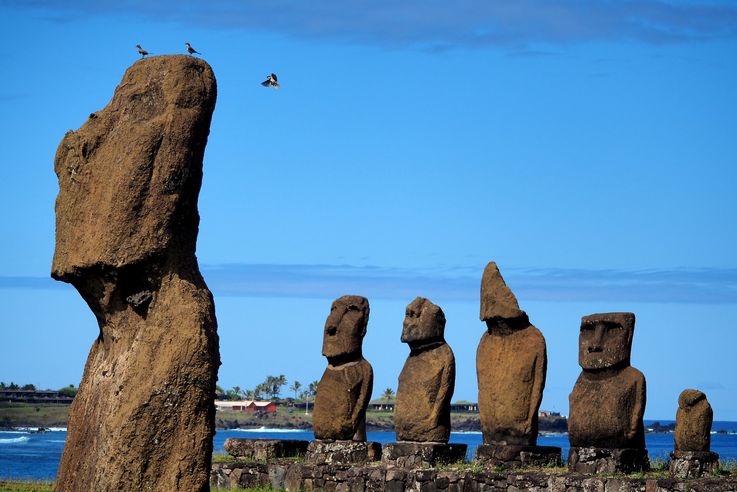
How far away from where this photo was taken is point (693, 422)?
60.5 feet

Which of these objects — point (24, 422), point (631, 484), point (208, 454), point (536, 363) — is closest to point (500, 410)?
point (536, 363)

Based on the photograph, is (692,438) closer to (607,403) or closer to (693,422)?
(693,422)

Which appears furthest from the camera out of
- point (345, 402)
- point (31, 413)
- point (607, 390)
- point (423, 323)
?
point (31, 413)

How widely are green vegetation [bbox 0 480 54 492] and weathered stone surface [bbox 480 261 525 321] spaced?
710 centimetres

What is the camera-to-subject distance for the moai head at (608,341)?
18156 millimetres

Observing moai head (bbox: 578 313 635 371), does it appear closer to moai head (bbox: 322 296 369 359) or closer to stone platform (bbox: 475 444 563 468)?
stone platform (bbox: 475 444 563 468)

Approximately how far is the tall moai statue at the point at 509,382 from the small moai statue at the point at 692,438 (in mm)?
1969

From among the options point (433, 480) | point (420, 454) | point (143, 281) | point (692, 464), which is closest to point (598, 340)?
point (692, 464)

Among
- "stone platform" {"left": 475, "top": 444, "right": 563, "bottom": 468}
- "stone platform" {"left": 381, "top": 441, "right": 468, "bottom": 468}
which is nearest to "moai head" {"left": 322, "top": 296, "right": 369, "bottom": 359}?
"stone platform" {"left": 381, "top": 441, "right": 468, "bottom": 468}

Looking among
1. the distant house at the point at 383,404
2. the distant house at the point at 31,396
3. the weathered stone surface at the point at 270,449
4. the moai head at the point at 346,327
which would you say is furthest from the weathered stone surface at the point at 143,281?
the distant house at the point at 31,396

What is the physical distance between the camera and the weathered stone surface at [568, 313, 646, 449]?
702 inches

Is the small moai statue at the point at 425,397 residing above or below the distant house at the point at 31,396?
below

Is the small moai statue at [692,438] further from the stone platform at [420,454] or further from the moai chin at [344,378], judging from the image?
the moai chin at [344,378]

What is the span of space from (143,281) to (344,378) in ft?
40.9
